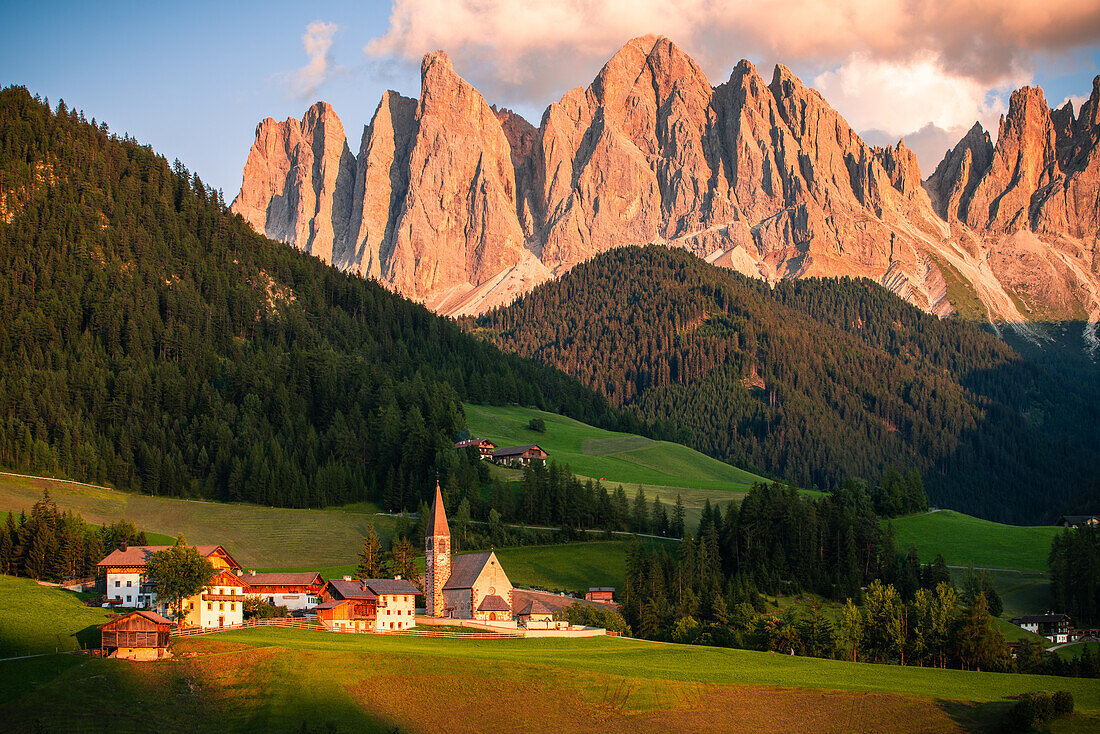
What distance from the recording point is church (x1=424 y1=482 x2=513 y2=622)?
9944cm

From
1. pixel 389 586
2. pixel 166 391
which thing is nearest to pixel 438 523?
pixel 389 586

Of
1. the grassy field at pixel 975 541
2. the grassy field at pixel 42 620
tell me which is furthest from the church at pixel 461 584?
the grassy field at pixel 975 541

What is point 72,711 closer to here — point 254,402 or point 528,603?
point 528,603

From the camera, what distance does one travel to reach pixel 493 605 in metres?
99.5

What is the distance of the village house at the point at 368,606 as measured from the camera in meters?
91.4

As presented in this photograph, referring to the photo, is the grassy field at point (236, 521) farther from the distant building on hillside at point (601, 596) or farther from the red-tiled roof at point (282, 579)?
the distant building on hillside at point (601, 596)

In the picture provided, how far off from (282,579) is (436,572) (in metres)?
14.1

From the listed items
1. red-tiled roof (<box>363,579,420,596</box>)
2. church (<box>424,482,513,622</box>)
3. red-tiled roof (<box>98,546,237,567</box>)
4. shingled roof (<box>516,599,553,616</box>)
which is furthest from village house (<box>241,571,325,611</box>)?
shingled roof (<box>516,599,553,616</box>)

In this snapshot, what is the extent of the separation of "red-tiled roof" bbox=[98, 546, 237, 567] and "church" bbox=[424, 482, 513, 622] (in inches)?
773

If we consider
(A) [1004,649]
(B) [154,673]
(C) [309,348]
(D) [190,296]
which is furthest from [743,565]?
(D) [190,296]

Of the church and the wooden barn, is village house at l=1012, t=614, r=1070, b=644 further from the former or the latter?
the wooden barn

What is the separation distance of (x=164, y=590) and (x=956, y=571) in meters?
92.2

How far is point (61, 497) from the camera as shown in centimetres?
13500

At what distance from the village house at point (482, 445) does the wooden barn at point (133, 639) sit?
324 feet
